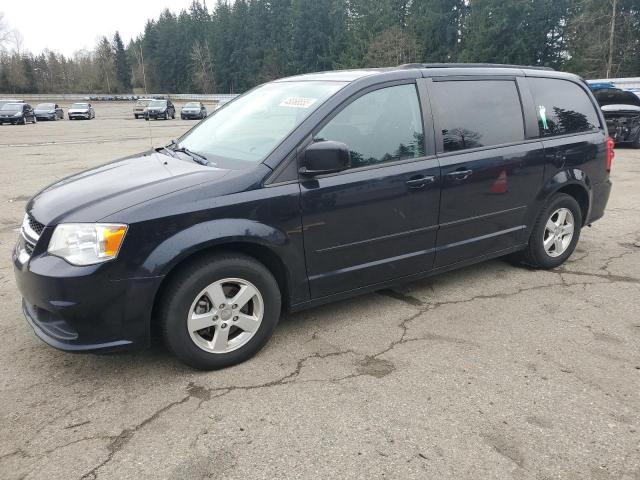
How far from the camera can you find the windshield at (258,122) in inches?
136

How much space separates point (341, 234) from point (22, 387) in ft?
7.11

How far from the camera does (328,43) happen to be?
2849 inches

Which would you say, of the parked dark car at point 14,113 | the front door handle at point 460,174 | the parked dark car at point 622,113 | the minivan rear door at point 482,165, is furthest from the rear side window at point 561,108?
the parked dark car at point 14,113

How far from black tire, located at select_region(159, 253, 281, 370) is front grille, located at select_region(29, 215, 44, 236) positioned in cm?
81

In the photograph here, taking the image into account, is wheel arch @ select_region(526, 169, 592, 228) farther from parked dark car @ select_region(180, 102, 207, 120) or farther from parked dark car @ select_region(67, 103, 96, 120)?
parked dark car @ select_region(67, 103, 96, 120)

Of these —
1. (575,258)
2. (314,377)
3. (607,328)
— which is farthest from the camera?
(575,258)

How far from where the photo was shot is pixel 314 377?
3.15 meters

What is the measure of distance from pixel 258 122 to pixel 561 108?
9.51 feet

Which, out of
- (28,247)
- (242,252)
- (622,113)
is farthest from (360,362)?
(622,113)

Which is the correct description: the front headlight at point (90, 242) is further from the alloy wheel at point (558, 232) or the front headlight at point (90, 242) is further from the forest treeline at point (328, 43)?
the forest treeline at point (328, 43)

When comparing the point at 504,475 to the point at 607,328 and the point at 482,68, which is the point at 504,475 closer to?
the point at 607,328

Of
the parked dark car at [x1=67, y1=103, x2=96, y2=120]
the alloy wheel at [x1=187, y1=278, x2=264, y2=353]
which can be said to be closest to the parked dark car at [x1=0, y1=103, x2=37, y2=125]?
the parked dark car at [x1=67, y1=103, x2=96, y2=120]

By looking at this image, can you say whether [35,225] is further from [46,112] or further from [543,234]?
[46,112]

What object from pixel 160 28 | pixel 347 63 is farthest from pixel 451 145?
pixel 160 28
